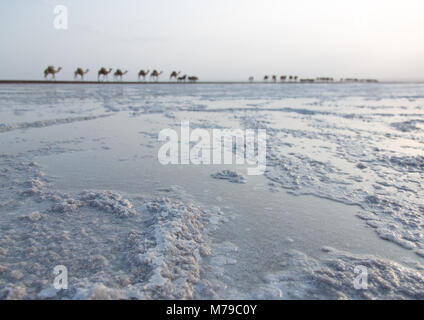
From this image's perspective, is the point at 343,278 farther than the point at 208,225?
No

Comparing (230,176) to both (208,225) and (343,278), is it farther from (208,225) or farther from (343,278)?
(343,278)

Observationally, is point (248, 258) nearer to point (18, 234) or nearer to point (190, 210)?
point (190, 210)

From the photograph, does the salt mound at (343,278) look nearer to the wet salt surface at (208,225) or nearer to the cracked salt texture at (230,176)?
the wet salt surface at (208,225)

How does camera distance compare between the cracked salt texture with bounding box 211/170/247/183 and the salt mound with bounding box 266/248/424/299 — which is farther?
the cracked salt texture with bounding box 211/170/247/183

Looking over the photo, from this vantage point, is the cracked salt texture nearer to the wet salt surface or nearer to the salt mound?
the wet salt surface

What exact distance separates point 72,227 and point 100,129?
5.71 metres

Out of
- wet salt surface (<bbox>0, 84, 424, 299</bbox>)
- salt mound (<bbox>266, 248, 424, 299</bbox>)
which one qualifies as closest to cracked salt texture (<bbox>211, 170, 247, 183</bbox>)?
wet salt surface (<bbox>0, 84, 424, 299</bbox>)

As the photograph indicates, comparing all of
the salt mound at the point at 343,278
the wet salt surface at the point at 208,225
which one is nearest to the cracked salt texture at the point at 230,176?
the wet salt surface at the point at 208,225

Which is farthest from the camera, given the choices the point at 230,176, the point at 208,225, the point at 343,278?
the point at 230,176

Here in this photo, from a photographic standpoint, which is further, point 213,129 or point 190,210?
point 213,129

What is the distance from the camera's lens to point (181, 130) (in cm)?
784

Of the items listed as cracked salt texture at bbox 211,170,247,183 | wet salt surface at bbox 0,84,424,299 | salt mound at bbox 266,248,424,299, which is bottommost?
salt mound at bbox 266,248,424,299

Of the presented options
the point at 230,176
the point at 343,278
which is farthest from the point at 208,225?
the point at 230,176
